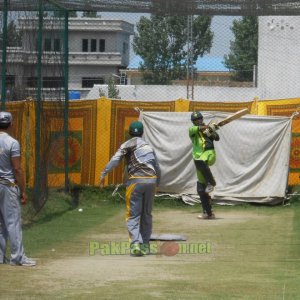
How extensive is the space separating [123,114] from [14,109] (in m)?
2.86

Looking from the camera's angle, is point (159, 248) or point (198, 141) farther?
point (198, 141)

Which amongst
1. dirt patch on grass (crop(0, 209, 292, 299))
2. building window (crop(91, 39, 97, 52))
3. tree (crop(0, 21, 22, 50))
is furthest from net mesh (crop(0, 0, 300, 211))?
building window (crop(91, 39, 97, 52))

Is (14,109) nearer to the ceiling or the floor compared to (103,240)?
nearer to the ceiling

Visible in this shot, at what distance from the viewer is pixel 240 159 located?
1959cm

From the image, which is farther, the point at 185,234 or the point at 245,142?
the point at 245,142

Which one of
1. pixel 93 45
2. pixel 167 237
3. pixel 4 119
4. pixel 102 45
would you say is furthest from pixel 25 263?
pixel 102 45

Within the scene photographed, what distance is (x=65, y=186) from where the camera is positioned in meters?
19.4

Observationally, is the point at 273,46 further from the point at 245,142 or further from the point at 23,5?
the point at 23,5

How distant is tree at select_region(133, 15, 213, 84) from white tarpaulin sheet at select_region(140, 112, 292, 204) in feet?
10.9

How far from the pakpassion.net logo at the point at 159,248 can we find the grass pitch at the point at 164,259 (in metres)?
0.12

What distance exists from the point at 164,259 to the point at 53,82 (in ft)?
21.9

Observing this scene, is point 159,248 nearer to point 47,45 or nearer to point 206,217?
point 206,217

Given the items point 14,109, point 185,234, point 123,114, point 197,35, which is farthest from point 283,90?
point 185,234

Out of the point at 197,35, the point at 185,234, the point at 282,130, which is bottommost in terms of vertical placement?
the point at 185,234
